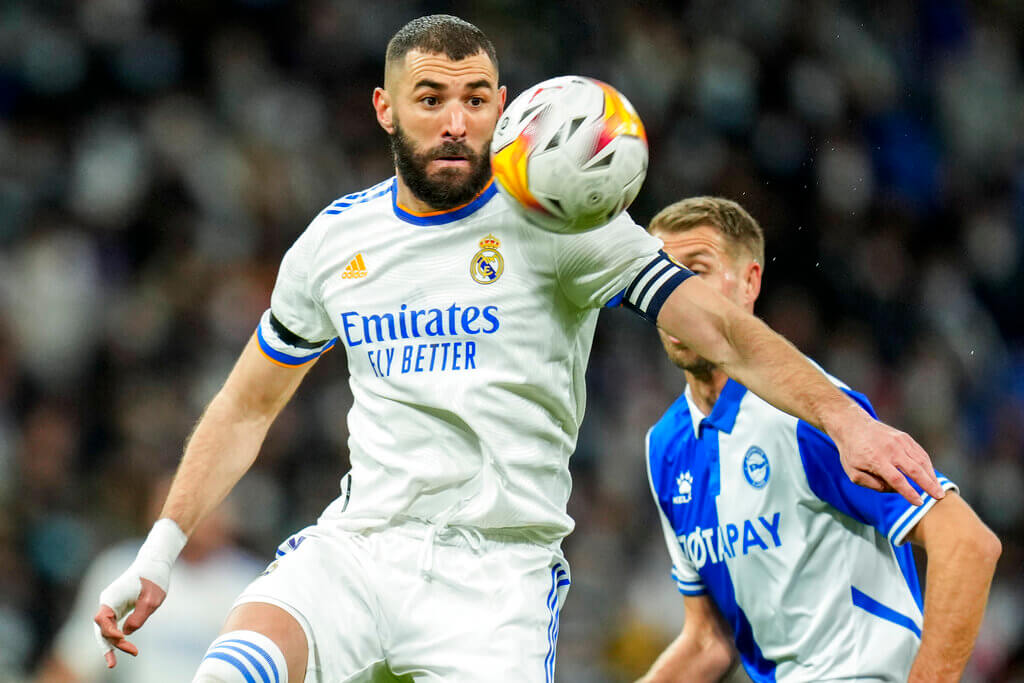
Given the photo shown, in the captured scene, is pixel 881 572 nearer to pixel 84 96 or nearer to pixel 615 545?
pixel 615 545

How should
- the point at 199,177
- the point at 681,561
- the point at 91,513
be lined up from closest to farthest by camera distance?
the point at 681,561, the point at 91,513, the point at 199,177

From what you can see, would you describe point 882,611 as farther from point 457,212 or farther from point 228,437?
point 228,437

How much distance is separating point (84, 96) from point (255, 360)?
6.95 m

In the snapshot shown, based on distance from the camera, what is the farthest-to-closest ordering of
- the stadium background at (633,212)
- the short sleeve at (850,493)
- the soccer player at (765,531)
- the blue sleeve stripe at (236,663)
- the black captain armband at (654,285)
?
the stadium background at (633,212) → the soccer player at (765,531) → the short sleeve at (850,493) → the black captain armband at (654,285) → the blue sleeve stripe at (236,663)

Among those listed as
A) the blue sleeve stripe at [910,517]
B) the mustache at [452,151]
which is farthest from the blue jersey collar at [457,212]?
the blue sleeve stripe at [910,517]

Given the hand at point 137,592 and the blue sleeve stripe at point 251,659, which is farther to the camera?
the hand at point 137,592

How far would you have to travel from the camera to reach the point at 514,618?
12.3ft

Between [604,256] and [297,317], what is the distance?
1.13 m

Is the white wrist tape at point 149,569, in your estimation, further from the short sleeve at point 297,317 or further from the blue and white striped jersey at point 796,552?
the blue and white striped jersey at point 796,552

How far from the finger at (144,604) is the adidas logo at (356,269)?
109 cm

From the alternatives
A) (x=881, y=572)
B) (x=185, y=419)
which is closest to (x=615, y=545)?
(x=185, y=419)

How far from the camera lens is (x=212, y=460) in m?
4.27

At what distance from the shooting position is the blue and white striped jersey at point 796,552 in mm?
4270

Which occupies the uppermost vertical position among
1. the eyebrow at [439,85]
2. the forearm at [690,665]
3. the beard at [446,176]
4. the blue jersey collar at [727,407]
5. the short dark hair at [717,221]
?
the eyebrow at [439,85]
